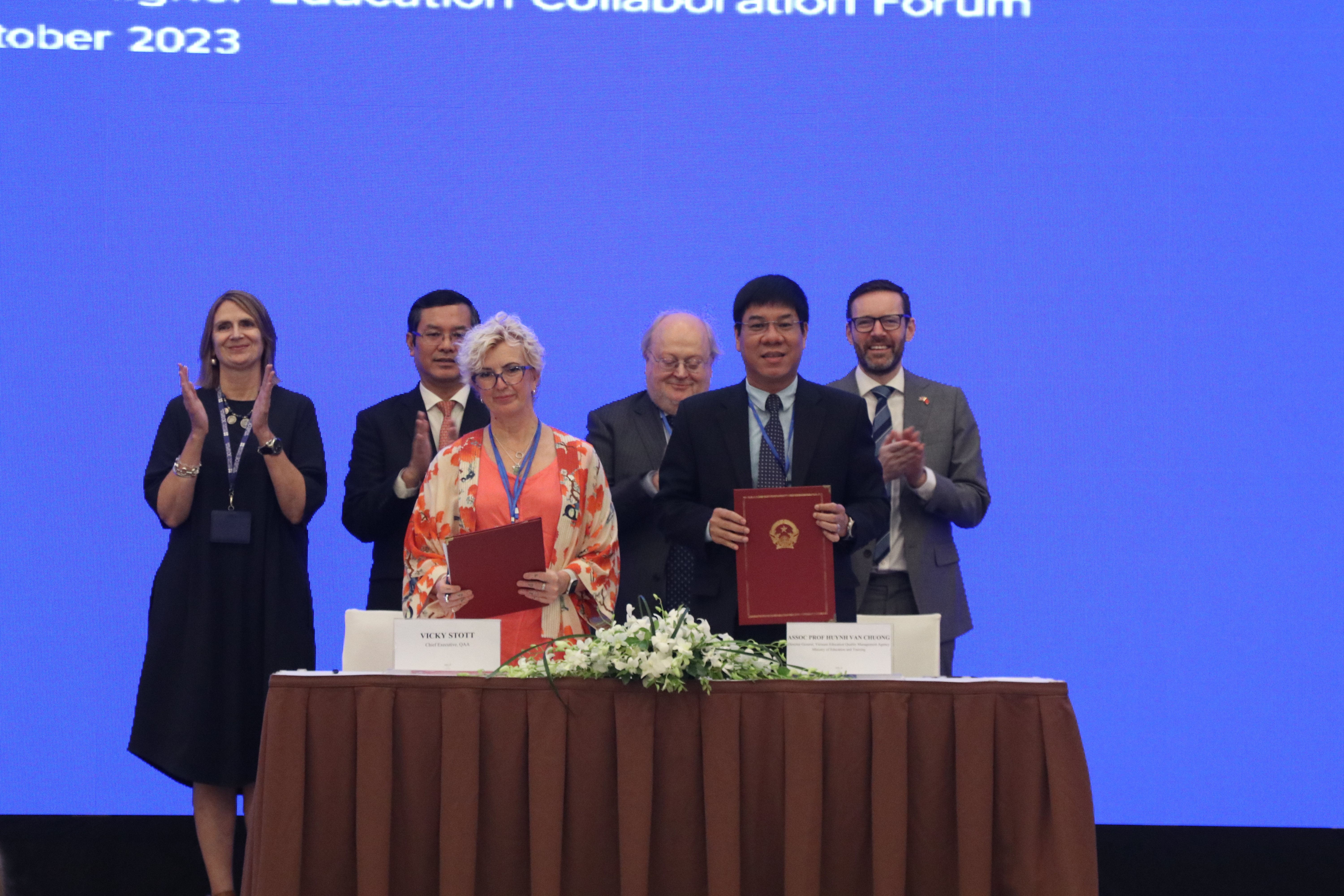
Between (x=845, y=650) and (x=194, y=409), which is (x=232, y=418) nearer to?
(x=194, y=409)

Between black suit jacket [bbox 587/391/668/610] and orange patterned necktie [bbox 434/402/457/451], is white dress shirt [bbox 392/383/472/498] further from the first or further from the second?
black suit jacket [bbox 587/391/668/610]

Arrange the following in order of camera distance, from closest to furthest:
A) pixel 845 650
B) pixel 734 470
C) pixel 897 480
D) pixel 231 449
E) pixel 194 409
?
pixel 845 650 → pixel 734 470 → pixel 194 409 → pixel 231 449 → pixel 897 480

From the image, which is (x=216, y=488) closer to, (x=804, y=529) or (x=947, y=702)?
(x=804, y=529)

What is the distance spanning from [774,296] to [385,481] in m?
1.22

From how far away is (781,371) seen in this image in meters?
3.12

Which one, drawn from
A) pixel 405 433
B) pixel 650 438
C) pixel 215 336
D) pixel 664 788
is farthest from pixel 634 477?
pixel 664 788

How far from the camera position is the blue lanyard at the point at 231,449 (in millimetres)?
3355

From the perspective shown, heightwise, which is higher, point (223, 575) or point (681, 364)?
point (681, 364)

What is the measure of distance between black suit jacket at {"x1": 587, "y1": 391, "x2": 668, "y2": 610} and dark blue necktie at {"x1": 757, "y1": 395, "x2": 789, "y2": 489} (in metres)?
0.46

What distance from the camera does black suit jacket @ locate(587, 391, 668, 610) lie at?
3.54 m

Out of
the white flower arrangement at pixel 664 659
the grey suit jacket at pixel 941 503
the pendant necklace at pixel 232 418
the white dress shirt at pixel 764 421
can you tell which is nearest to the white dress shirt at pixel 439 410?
the pendant necklace at pixel 232 418

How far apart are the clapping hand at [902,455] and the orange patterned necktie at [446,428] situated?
1.12 metres

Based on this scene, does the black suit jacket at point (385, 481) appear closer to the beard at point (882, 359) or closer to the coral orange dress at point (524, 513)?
the coral orange dress at point (524, 513)

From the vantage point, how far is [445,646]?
2416 millimetres
